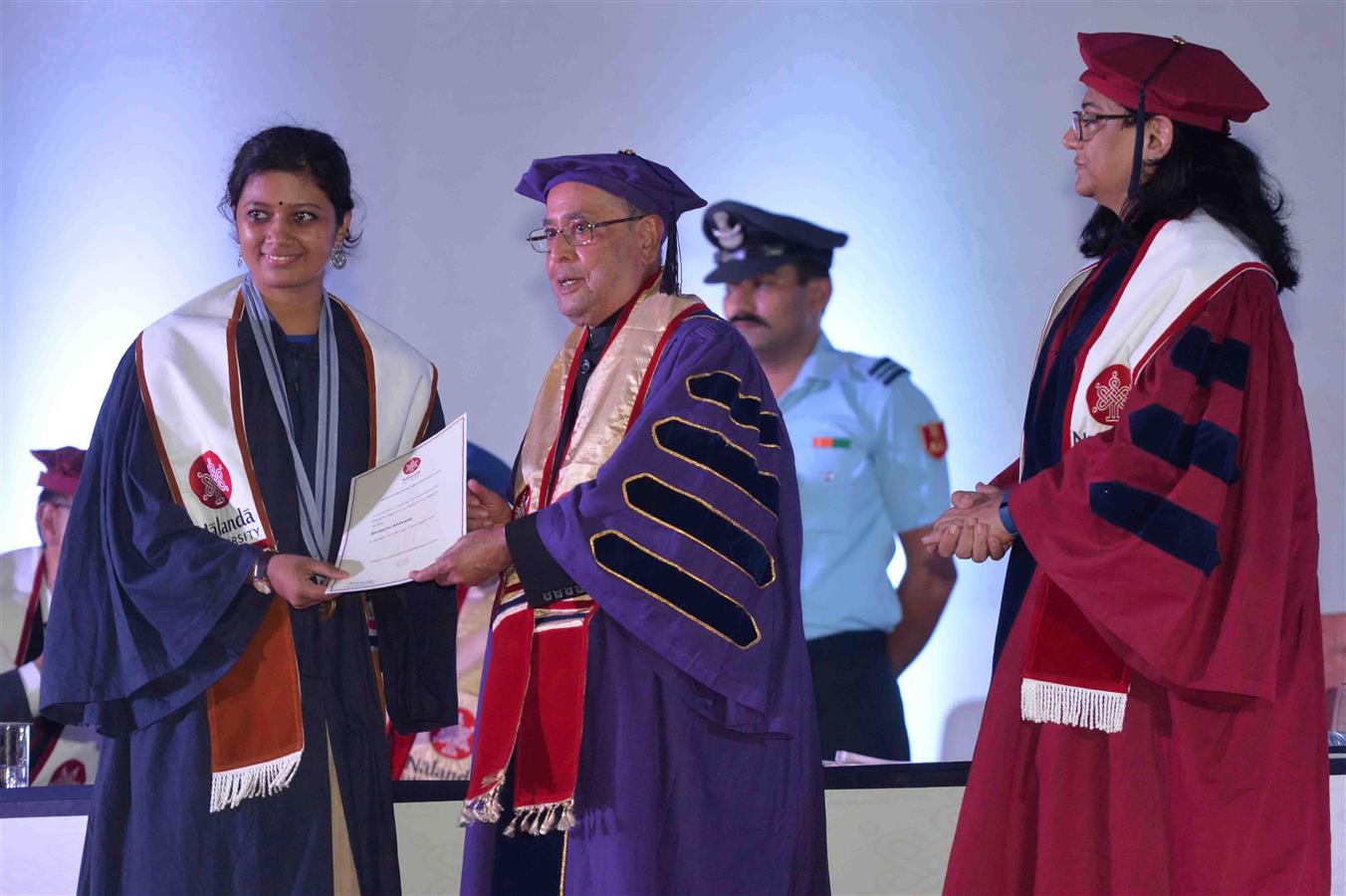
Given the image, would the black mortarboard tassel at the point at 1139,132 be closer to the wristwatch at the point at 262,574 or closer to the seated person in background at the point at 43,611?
the wristwatch at the point at 262,574

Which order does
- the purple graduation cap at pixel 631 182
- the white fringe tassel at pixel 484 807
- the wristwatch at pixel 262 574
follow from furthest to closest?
the purple graduation cap at pixel 631 182 → the wristwatch at pixel 262 574 → the white fringe tassel at pixel 484 807

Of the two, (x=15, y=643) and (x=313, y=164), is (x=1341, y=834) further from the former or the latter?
(x=15, y=643)

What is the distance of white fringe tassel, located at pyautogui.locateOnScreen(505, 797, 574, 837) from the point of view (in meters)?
2.59

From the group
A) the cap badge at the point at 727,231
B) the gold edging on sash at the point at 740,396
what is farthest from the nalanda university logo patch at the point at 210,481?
the cap badge at the point at 727,231

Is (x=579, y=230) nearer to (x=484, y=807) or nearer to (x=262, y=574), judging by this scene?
(x=262, y=574)

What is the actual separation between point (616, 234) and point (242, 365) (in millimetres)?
784

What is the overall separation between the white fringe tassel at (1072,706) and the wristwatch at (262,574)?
137 centimetres

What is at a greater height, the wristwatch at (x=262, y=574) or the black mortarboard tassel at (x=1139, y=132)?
the black mortarboard tassel at (x=1139, y=132)

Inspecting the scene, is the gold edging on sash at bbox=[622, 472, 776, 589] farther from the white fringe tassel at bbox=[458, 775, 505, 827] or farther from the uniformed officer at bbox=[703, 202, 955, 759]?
the uniformed officer at bbox=[703, 202, 955, 759]

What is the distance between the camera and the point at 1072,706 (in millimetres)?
2447

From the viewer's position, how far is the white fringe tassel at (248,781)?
2727 millimetres

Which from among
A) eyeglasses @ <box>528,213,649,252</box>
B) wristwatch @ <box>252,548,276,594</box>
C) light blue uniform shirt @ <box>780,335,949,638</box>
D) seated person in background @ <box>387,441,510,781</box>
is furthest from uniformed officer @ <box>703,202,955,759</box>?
wristwatch @ <box>252,548,276,594</box>

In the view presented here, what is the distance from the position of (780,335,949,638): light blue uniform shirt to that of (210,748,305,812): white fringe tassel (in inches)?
93.5

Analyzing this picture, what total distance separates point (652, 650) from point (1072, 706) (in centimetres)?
73
